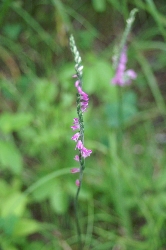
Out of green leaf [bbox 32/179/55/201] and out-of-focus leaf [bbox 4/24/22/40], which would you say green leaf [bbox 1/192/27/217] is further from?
out-of-focus leaf [bbox 4/24/22/40]

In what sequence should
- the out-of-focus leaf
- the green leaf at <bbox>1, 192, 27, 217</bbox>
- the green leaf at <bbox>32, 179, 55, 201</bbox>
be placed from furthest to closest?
the out-of-focus leaf < the green leaf at <bbox>32, 179, 55, 201</bbox> < the green leaf at <bbox>1, 192, 27, 217</bbox>

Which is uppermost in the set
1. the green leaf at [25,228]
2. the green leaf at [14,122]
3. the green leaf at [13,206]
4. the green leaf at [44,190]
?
the green leaf at [14,122]

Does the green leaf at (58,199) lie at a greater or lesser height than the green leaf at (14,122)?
lesser

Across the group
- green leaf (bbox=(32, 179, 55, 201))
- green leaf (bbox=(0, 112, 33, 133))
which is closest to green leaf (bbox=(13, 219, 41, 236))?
green leaf (bbox=(32, 179, 55, 201))

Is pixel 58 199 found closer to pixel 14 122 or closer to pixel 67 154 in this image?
pixel 67 154

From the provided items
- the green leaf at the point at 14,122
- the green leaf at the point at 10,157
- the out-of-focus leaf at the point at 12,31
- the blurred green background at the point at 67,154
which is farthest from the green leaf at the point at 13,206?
the out-of-focus leaf at the point at 12,31

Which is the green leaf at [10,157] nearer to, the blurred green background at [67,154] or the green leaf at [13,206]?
the blurred green background at [67,154]

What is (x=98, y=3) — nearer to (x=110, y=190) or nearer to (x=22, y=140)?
(x=22, y=140)

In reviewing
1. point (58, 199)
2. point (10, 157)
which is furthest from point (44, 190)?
point (10, 157)
